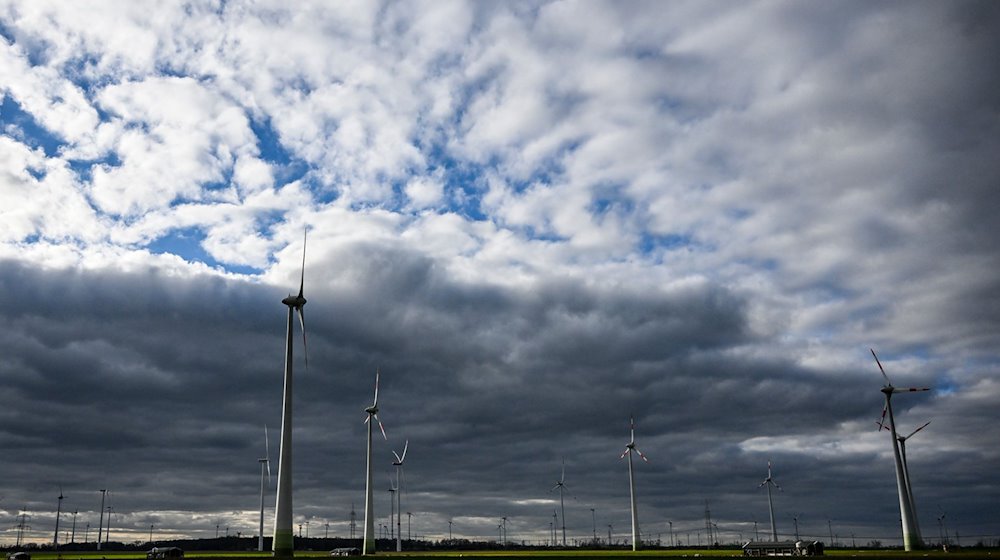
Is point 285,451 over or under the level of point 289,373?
under

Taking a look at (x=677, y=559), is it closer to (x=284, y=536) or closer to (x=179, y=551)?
(x=284, y=536)

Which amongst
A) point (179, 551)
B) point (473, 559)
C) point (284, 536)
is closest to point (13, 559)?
point (179, 551)

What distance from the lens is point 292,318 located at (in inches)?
5969

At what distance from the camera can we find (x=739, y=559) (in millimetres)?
172500

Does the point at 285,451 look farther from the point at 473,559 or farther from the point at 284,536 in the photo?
the point at 473,559

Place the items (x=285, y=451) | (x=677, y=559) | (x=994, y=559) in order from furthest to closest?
(x=677, y=559)
(x=285, y=451)
(x=994, y=559)

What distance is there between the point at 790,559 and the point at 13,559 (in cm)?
14365

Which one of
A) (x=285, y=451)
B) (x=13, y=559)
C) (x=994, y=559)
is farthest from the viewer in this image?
(x=13, y=559)

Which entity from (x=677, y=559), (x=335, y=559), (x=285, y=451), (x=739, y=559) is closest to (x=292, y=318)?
(x=285, y=451)

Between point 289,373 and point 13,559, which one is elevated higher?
point 289,373

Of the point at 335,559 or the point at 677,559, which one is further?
the point at 335,559

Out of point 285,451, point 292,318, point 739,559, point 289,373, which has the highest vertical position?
point 292,318

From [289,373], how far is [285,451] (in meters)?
14.2

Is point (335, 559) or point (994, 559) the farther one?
point (335, 559)
